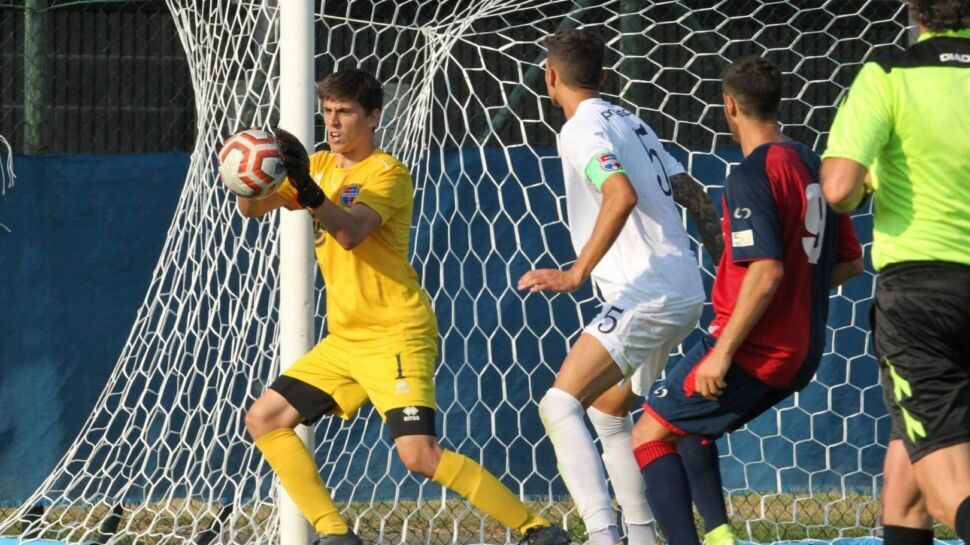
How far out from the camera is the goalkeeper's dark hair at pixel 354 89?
5.43 metres

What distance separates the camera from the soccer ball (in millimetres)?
4961

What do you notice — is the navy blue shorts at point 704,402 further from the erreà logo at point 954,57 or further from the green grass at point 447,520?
the green grass at point 447,520

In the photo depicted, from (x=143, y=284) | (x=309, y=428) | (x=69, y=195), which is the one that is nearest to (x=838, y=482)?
(x=309, y=428)

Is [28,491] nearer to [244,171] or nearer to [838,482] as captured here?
[244,171]

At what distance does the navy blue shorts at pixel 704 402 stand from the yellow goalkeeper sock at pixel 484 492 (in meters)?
0.73

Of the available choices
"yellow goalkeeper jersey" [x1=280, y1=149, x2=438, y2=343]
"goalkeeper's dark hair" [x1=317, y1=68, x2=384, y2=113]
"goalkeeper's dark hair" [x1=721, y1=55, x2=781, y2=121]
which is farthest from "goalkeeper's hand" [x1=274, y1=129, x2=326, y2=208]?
"goalkeeper's dark hair" [x1=721, y1=55, x2=781, y2=121]

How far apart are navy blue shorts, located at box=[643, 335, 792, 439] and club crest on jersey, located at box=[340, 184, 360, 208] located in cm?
141

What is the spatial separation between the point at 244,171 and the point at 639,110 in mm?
3084

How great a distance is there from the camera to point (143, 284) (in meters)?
7.28

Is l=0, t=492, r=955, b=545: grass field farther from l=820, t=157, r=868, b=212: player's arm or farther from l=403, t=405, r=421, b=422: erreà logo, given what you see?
l=820, t=157, r=868, b=212: player's arm

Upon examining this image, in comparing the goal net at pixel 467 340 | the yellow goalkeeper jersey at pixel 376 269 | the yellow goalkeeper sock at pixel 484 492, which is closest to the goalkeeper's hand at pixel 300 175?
the yellow goalkeeper jersey at pixel 376 269

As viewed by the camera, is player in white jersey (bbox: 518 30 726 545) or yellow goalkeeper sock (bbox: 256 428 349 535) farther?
yellow goalkeeper sock (bbox: 256 428 349 535)

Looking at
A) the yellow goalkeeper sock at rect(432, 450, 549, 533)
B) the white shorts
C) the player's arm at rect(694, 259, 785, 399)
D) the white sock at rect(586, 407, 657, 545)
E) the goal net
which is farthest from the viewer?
the goal net

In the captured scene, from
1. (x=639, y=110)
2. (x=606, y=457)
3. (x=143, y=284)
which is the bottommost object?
(x=606, y=457)
